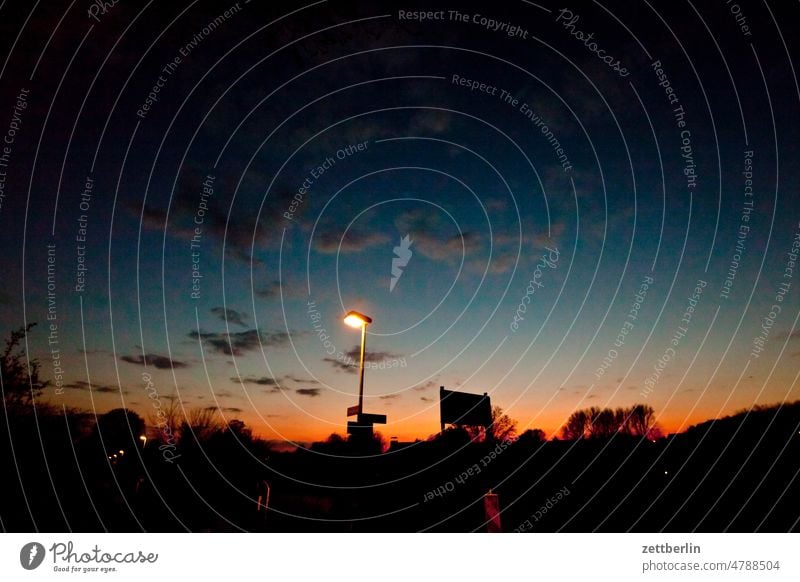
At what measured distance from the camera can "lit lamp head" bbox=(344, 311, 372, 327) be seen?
9852 mm

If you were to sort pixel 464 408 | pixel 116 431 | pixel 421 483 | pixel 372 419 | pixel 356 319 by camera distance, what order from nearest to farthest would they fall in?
pixel 464 408
pixel 372 419
pixel 356 319
pixel 421 483
pixel 116 431

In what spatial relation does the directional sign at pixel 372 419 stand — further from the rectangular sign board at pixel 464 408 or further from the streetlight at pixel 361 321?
the rectangular sign board at pixel 464 408

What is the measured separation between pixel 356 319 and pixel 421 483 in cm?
1120

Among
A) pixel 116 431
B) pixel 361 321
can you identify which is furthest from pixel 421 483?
pixel 116 431

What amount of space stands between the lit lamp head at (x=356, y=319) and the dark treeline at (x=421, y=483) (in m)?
2.49

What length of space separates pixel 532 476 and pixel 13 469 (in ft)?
65.7

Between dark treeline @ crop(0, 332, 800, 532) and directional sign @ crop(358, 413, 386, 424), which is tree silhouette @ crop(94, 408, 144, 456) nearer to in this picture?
dark treeline @ crop(0, 332, 800, 532)

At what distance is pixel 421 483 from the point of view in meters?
18.4

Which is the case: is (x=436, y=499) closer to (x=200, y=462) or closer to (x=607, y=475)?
(x=607, y=475)

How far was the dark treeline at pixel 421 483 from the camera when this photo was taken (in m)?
13.1

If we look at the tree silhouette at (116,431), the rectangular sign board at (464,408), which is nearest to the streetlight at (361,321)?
the rectangular sign board at (464,408)

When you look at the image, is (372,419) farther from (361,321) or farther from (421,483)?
(421,483)

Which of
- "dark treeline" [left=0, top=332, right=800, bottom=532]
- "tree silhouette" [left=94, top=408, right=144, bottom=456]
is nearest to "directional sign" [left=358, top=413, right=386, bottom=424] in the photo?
"dark treeline" [left=0, top=332, right=800, bottom=532]

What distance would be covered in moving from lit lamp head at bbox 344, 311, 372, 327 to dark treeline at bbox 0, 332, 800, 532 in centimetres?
249
